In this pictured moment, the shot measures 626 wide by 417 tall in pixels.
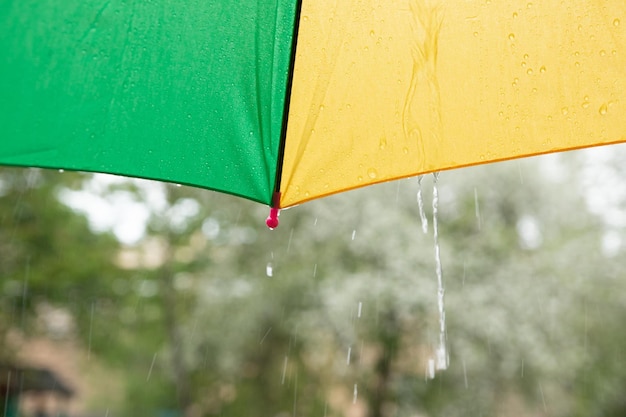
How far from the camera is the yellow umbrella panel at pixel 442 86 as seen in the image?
1.62m

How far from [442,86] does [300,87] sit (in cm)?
38

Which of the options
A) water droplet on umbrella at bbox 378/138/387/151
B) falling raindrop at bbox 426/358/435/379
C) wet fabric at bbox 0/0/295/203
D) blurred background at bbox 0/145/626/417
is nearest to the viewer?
wet fabric at bbox 0/0/295/203

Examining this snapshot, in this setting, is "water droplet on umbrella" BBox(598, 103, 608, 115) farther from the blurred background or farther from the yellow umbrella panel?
the blurred background

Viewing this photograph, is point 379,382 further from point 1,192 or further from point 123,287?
point 1,192

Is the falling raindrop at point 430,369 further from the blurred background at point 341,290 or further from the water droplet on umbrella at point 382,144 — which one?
the water droplet on umbrella at point 382,144

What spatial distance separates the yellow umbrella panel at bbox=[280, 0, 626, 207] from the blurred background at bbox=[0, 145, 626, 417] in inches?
363

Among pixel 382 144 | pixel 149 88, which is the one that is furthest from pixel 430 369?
pixel 149 88

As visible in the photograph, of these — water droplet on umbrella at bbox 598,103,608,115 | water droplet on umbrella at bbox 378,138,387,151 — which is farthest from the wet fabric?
water droplet on umbrella at bbox 598,103,608,115

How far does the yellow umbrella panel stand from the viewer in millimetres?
1618

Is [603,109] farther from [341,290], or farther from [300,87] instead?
[341,290]

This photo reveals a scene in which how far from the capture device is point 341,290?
432 inches

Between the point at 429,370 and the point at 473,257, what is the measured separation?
2.20 metres

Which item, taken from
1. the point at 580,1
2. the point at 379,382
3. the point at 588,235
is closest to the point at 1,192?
the point at 379,382

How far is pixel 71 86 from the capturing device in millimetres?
1573
